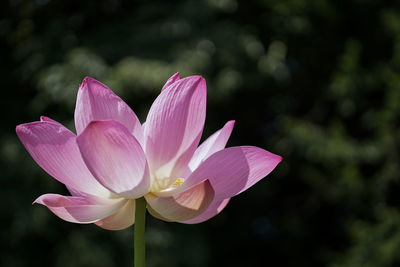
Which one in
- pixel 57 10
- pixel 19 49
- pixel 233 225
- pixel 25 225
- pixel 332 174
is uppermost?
pixel 57 10

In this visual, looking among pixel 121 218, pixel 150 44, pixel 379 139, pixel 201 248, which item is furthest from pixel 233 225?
pixel 121 218

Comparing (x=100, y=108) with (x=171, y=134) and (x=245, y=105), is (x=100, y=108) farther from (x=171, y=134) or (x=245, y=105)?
(x=245, y=105)

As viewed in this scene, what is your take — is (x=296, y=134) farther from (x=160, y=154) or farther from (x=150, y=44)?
(x=160, y=154)

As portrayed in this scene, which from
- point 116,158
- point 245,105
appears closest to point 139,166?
point 116,158

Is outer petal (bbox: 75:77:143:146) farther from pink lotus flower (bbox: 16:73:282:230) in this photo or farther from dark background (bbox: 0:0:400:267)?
dark background (bbox: 0:0:400:267)

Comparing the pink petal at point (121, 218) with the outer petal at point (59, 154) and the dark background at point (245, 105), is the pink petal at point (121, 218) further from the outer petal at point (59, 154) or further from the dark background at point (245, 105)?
the dark background at point (245, 105)
